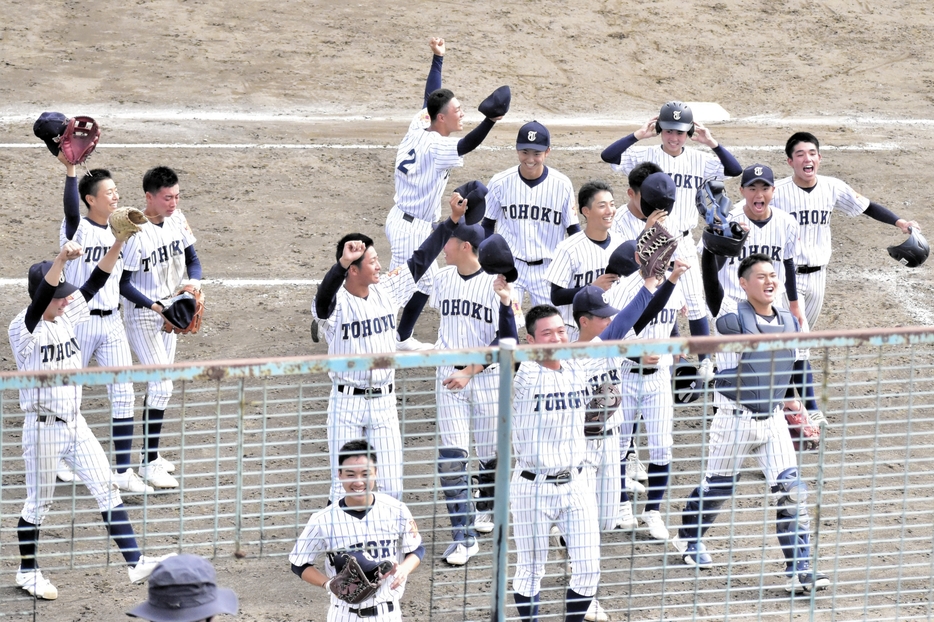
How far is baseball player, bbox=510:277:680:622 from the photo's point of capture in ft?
19.9

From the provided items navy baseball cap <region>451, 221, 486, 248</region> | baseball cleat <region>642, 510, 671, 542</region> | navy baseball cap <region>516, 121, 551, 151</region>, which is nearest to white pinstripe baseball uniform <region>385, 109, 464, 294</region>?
navy baseball cap <region>516, 121, 551, 151</region>

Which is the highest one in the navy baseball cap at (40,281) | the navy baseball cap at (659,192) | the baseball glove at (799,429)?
the navy baseball cap at (659,192)

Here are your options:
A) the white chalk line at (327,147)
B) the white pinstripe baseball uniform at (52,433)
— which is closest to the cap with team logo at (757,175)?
the white pinstripe baseball uniform at (52,433)

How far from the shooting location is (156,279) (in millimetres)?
7918

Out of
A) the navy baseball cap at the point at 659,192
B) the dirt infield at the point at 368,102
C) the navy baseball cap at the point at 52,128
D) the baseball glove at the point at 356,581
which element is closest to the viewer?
the baseball glove at the point at 356,581

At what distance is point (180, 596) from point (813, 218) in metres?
6.02

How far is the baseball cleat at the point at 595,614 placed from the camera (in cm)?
658

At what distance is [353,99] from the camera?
14.4 metres

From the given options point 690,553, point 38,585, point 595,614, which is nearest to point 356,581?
point 595,614

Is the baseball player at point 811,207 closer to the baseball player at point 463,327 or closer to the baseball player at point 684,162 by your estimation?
the baseball player at point 684,162

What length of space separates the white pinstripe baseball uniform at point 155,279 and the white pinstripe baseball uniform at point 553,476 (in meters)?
2.62

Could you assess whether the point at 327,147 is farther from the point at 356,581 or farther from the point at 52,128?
the point at 356,581

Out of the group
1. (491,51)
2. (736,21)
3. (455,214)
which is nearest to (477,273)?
(455,214)

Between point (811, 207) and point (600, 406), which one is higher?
point (811, 207)
